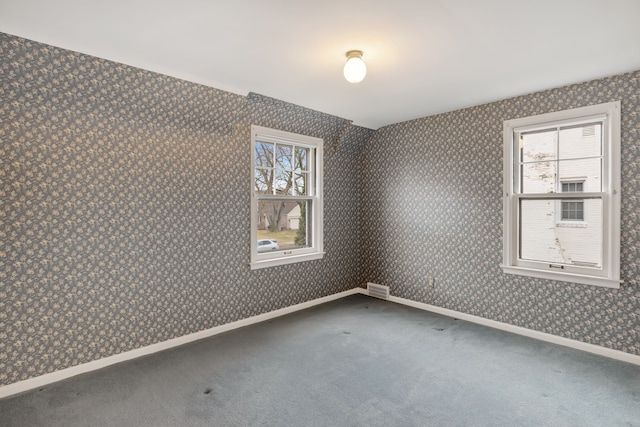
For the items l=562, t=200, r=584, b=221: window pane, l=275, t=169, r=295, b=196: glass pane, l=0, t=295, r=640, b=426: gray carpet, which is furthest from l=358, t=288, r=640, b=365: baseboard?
l=275, t=169, r=295, b=196: glass pane

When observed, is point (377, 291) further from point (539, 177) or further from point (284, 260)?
point (539, 177)

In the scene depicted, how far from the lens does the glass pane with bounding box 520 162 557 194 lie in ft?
10.8

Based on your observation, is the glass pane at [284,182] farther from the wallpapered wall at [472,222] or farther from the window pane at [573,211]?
the window pane at [573,211]

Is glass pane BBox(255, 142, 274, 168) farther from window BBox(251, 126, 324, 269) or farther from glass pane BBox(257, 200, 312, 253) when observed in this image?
glass pane BBox(257, 200, 312, 253)

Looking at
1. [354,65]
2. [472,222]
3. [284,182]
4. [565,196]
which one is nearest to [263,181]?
[284,182]

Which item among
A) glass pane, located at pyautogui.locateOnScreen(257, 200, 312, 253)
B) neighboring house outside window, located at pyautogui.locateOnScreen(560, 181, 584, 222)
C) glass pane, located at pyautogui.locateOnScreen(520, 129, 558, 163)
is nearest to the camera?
neighboring house outside window, located at pyautogui.locateOnScreen(560, 181, 584, 222)

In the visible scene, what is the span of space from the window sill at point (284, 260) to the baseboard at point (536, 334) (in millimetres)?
1336

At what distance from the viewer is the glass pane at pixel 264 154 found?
3785 mm

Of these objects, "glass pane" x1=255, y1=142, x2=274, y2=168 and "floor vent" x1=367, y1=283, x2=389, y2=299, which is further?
"floor vent" x1=367, y1=283, x2=389, y2=299

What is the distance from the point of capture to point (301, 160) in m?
4.25

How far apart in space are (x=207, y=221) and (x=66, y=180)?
1.18 meters

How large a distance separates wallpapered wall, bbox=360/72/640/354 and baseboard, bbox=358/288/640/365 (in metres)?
0.05

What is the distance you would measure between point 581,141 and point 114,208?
4.23m

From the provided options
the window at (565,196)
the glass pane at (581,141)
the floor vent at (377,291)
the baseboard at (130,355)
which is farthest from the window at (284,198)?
the glass pane at (581,141)
